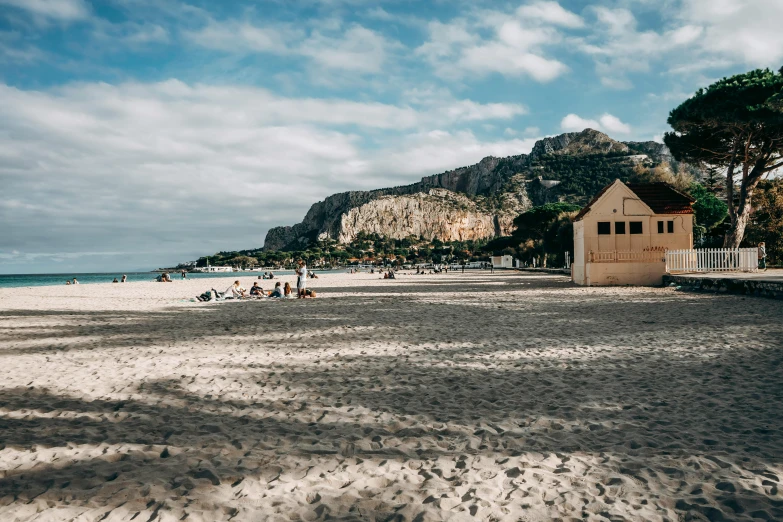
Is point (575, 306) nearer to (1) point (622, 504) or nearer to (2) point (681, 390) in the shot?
(2) point (681, 390)

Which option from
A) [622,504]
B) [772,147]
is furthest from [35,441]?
[772,147]

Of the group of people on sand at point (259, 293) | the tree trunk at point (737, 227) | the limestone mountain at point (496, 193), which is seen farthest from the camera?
the limestone mountain at point (496, 193)

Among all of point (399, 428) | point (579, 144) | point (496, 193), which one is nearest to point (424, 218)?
point (496, 193)

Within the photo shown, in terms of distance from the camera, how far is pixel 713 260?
25.1 metres

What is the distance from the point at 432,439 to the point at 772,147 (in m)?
32.3

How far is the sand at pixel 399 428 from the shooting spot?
3.16m

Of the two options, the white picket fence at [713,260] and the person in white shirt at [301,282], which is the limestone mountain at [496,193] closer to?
the white picket fence at [713,260]

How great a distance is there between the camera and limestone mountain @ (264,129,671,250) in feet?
398

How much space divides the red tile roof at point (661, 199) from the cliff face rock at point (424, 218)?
401ft

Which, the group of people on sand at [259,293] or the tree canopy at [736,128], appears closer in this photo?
the group of people on sand at [259,293]

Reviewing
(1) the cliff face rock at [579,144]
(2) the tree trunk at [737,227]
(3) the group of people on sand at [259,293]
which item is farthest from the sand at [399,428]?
(1) the cliff face rock at [579,144]

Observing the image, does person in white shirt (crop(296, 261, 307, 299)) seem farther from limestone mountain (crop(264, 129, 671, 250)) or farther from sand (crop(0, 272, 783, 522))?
limestone mountain (crop(264, 129, 671, 250))

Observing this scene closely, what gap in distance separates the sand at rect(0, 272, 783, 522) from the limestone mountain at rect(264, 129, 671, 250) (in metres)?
112

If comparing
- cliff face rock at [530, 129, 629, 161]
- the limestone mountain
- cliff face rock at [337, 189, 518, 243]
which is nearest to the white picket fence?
the limestone mountain
